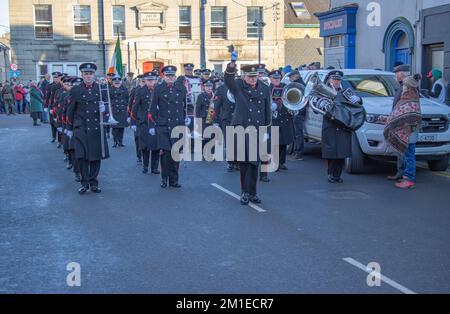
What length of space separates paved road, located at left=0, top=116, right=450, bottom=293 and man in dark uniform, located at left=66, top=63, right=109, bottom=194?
58cm

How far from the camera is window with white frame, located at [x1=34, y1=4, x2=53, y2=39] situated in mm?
41500

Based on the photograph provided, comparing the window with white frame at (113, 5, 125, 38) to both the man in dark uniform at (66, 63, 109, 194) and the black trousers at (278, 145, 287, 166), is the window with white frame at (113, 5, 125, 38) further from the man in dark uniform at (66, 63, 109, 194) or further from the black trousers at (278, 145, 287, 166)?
the man in dark uniform at (66, 63, 109, 194)

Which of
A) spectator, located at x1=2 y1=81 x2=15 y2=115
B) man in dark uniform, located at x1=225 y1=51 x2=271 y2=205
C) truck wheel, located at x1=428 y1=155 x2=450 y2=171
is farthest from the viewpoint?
spectator, located at x1=2 y1=81 x2=15 y2=115

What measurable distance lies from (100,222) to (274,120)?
518cm

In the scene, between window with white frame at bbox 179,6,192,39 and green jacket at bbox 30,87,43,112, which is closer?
green jacket at bbox 30,87,43,112

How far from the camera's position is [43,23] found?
41562 mm

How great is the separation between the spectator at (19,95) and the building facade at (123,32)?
646 cm

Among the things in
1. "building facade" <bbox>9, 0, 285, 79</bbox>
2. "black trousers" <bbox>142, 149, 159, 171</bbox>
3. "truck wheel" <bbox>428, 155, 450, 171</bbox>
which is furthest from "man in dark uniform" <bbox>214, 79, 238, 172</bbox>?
"building facade" <bbox>9, 0, 285, 79</bbox>

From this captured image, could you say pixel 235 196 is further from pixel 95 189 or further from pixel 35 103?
pixel 35 103

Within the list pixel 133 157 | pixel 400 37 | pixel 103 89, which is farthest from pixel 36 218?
pixel 400 37

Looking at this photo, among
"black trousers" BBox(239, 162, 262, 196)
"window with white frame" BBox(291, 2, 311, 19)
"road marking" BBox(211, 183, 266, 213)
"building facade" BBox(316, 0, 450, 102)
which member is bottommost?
"road marking" BBox(211, 183, 266, 213)

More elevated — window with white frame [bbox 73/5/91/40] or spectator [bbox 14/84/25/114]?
window with white frame [bbox 73/5/91/40]

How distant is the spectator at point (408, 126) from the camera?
34.6 feet

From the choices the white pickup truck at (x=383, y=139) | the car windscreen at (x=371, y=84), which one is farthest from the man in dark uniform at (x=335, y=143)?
the car windscreen at (x=371, y=84)
